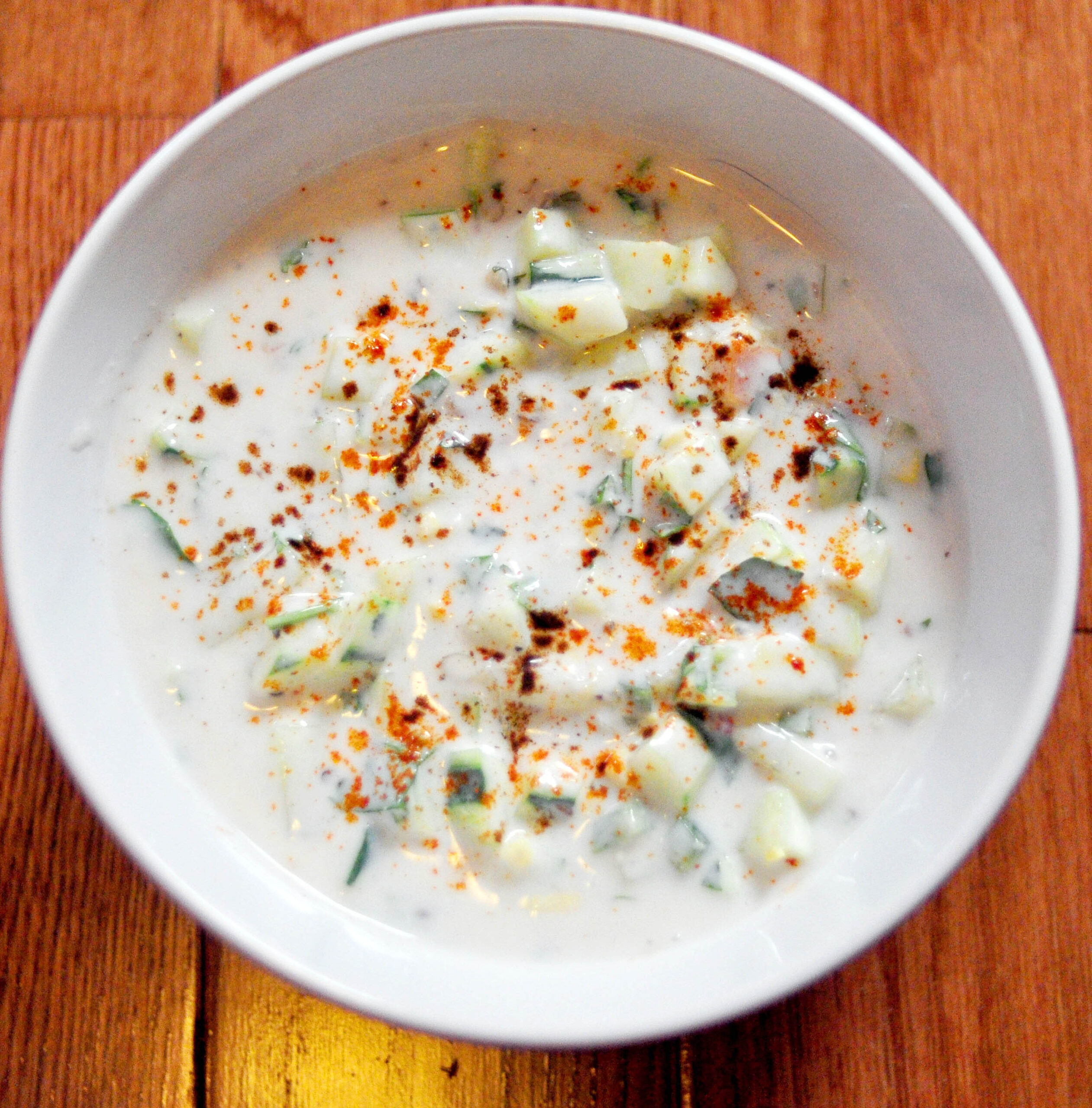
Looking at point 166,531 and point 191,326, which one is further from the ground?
point 191,326

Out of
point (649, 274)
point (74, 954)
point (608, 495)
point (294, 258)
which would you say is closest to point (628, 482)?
point (608, 495)

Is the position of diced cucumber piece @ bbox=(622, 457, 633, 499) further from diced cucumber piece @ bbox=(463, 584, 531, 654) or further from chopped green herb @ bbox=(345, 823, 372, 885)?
chopped green herb @ bbox=(345, 823, 372, 885)

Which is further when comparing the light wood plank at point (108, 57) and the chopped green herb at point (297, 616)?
the light wood plank at point (108, 57)

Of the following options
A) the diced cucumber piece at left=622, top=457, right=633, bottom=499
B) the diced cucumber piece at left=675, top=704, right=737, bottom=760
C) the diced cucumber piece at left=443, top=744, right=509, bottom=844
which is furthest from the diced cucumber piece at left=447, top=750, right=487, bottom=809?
the diced cucumber piece at left=622, top=457, right=633, bottom=499

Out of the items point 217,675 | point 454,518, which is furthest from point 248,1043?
point 454,518

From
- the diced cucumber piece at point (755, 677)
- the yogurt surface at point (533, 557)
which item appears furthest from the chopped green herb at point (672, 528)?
the diced cucumber piece at point (755, 677)

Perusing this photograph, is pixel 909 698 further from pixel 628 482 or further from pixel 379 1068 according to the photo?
pixel 379 1068

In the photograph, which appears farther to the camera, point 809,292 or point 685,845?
point 809,292

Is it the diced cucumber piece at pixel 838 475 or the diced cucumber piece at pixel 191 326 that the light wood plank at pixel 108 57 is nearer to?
the diced cucumber piece at pixel 191 326
